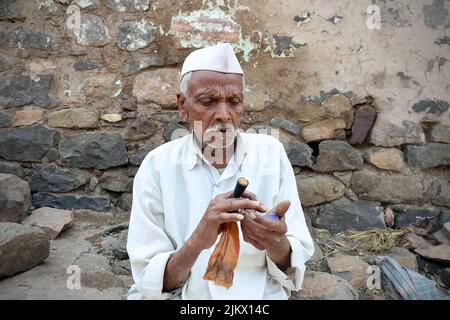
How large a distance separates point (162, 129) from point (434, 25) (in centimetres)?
219

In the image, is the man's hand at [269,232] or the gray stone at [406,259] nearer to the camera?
the man's hand at [269,232]

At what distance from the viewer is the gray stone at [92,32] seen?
3277 mm

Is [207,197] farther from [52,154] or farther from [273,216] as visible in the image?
[52,154]

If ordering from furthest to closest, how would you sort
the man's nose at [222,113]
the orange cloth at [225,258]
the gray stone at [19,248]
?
Result: 1. the gray stone at [19,248]
2. the man's nose at [222,113]
3. the orange cloth at [225,258]

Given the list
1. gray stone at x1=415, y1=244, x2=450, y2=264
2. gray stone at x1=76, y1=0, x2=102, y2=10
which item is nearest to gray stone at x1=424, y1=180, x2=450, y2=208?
gray stone at x1=415, y1=244, x2=450, y2=264

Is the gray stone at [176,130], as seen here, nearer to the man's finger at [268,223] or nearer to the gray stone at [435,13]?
the man's finger at [268,223]

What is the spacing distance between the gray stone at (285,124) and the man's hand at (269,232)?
1636 millimetres

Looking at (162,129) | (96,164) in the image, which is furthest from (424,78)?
(96,164)

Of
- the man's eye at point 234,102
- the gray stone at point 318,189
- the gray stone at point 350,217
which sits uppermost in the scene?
the man's eye at point 234,102

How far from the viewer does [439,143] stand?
329cm

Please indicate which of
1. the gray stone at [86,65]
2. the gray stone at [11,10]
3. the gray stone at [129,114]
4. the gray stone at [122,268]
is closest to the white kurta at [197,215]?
the gray stone at [122,268]

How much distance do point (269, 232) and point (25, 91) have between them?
260cm
